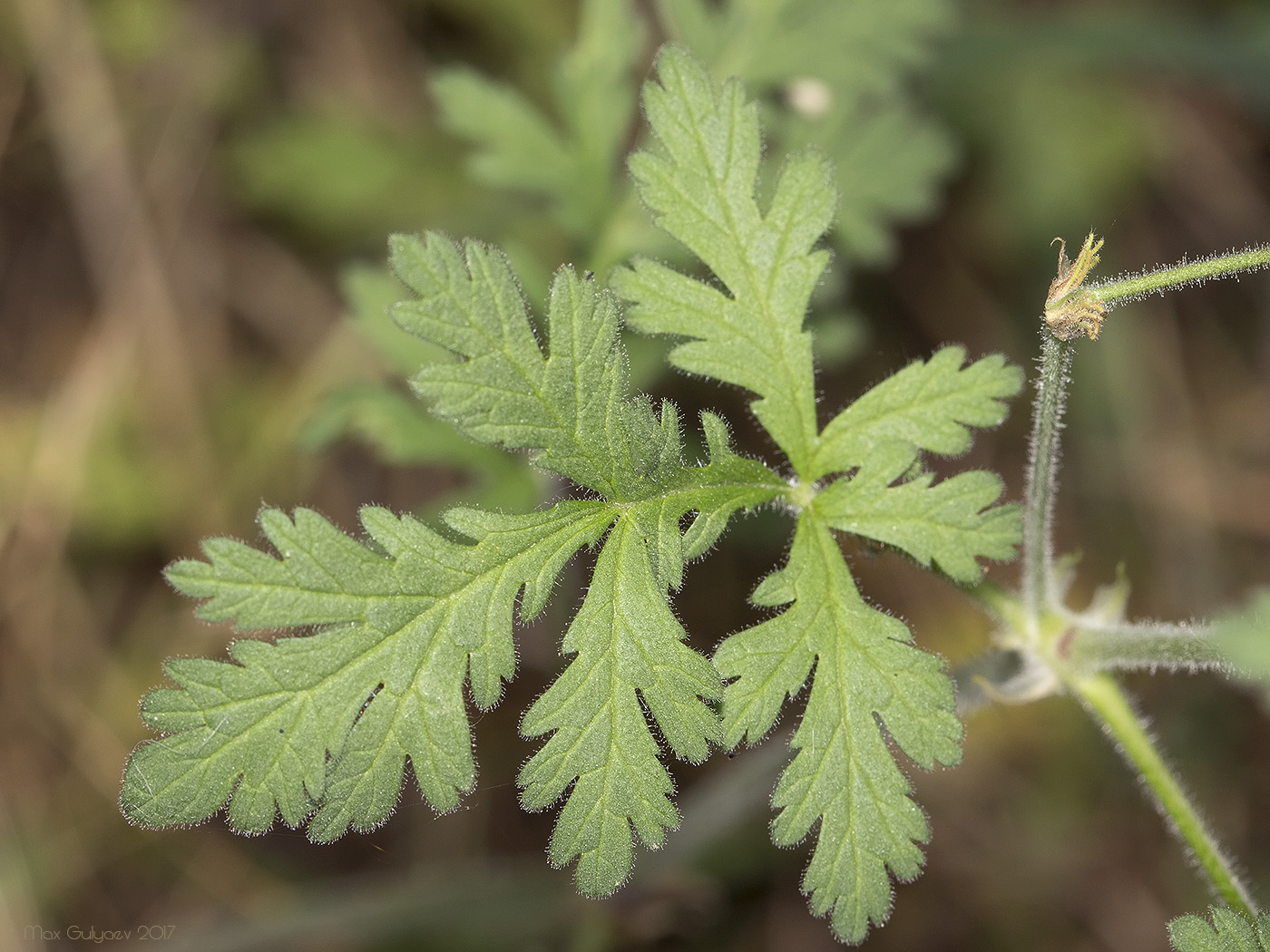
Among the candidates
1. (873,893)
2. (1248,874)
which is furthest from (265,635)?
(1248,874)

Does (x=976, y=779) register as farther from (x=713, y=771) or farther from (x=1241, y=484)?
(x=1241, y=484)

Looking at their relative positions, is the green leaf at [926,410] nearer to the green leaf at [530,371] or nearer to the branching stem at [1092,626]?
the branching stem at [1092,626]

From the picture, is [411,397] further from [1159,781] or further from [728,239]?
[1159,781]

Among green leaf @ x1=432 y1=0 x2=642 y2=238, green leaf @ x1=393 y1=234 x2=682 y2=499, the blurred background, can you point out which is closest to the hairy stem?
green leaf @ x1=393 y1=234 x2=682 y2=499

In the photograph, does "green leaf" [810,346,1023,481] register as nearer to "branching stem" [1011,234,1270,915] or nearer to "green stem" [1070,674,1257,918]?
"branching stem" [1011,234,1270,915]

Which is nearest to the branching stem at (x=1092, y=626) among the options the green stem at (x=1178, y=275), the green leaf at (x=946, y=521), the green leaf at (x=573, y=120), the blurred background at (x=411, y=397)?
the green stem at (x=1178, y=275)

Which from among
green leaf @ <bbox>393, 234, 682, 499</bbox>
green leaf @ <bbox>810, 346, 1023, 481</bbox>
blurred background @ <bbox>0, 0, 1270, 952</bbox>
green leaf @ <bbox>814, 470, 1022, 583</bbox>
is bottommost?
blurred background @ <bbox>0, 0, 1270, 952</bbox>

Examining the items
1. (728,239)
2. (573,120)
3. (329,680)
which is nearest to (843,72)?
(573,120)
